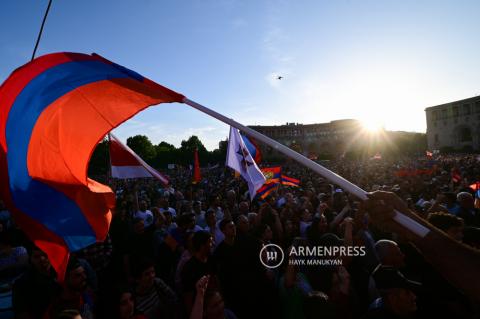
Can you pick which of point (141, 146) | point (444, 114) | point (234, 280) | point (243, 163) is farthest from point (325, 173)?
point (141, 146)

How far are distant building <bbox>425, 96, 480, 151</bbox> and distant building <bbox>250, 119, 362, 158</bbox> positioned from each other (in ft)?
77.2

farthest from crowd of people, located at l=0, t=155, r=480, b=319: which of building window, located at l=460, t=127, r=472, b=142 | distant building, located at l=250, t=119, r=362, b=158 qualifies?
distant building, located at l=250, t=119, r=362, b=158

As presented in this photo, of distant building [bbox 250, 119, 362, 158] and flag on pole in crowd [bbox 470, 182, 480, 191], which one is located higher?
distant building [bbox 250, 119, 362, 158]

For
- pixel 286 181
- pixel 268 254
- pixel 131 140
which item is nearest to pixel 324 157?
pixel 131 140

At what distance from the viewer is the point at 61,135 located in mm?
2857

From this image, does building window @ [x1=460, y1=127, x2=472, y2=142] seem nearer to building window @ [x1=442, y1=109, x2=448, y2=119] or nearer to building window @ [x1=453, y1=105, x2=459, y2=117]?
building window @ [x1=453, y1=105, x2=459, y2=117]

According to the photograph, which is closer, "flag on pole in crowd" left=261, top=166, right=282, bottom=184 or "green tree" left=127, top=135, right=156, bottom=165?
"flag on pole in crowd" left=261, top=166, right=282, bottom=184

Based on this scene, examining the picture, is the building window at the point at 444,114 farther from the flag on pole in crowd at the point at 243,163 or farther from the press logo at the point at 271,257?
the press logo at the point at 271,257

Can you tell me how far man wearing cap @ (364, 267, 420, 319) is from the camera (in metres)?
2.36

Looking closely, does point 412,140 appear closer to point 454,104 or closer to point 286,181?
point 454,104

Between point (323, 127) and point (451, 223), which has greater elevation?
point (323, 127)

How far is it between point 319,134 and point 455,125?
37.3m

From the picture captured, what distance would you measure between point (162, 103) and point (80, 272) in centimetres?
188

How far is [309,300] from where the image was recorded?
9.62ft
